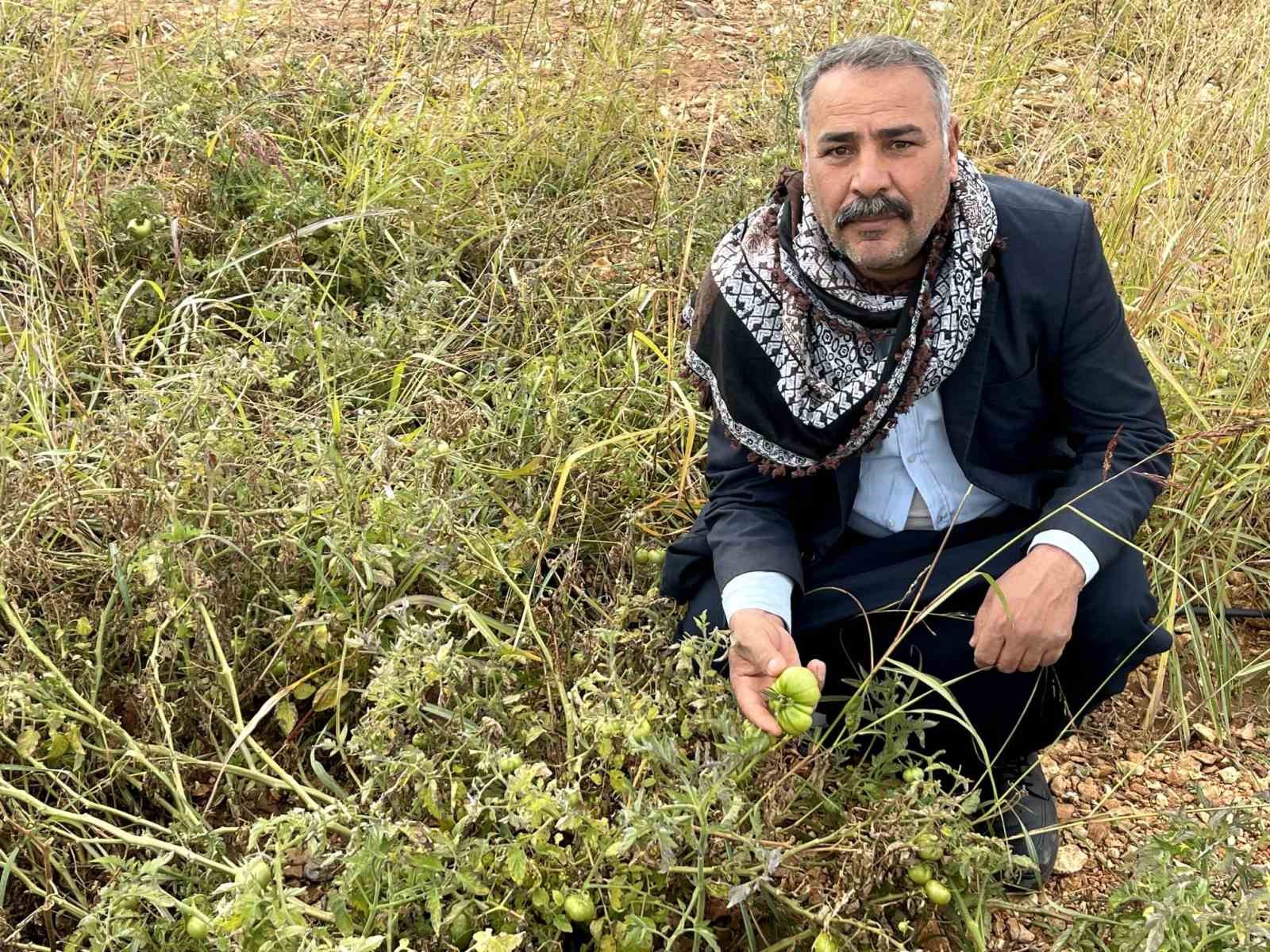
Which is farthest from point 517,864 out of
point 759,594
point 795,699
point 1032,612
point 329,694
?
point 1032,612

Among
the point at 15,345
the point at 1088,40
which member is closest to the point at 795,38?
the point at 1088,40

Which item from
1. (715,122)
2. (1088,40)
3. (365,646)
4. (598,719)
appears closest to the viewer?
(598,719)

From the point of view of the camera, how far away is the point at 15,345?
320cm

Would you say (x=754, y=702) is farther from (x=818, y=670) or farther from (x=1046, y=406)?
(x=1046, y=406)

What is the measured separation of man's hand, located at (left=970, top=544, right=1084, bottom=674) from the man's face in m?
0.55

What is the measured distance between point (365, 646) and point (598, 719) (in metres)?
0.41

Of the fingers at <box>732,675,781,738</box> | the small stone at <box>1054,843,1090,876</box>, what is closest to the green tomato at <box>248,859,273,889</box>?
the fingers at <box>732,675,781,738</box>

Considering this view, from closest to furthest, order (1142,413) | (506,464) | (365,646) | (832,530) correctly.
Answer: (365,646) < (1142,413) < (832,530) < (506,464)

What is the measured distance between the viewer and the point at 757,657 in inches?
86.6

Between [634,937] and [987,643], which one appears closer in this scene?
[634,937]

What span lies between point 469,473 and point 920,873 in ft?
4.51

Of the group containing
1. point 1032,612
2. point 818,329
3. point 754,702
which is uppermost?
point 818,329

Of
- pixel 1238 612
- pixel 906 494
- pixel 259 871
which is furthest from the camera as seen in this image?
pixel 1238 612

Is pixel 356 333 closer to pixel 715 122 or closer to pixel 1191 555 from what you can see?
pixel 715 122
